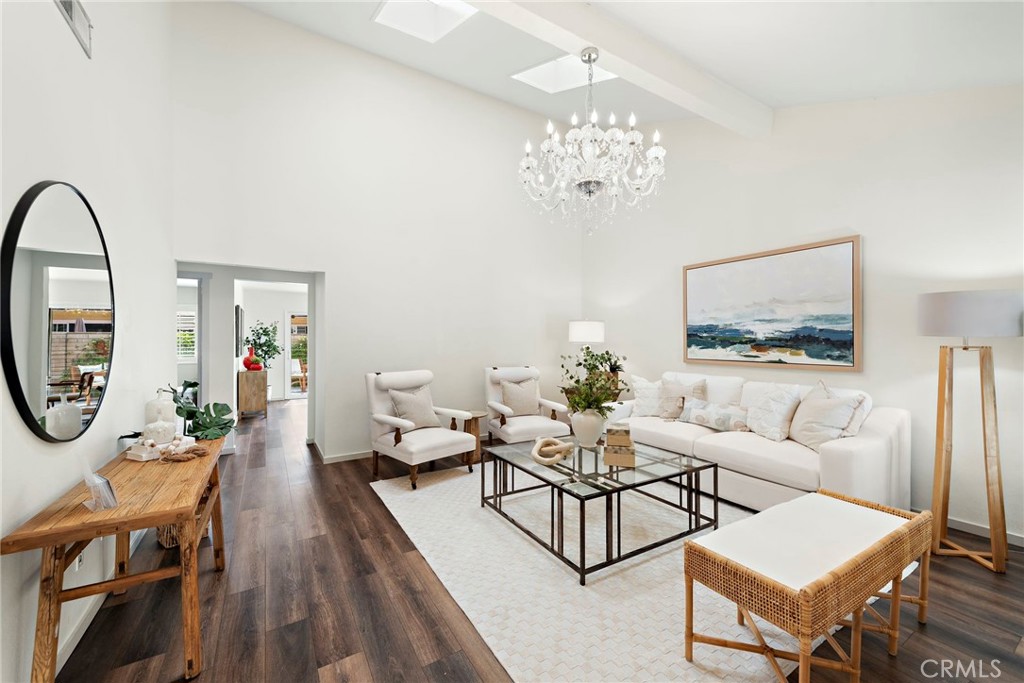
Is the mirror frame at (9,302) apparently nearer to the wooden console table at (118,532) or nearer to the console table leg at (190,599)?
the wooden console table at (118,532)

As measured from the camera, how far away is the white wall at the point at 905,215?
2797 mm

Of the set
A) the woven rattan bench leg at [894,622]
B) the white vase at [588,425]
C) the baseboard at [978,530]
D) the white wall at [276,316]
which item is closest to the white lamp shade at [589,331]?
the white vase at [588,425]

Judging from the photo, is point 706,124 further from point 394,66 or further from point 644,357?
point 394,66

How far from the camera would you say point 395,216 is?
15.8 feet

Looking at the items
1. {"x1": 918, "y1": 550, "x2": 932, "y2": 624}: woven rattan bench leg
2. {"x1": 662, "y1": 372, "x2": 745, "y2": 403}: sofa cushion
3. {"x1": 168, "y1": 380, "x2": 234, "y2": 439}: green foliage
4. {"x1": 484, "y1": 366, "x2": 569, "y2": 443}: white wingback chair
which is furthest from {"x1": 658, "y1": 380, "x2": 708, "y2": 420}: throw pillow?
{"x1": 168, "y1": 380, "x2": 234, "y2": 439}: green foliage

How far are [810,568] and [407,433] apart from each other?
329 centimetres

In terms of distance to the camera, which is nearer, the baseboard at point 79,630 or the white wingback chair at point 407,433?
the baseboard at point 79,630

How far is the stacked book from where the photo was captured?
9.43 feet

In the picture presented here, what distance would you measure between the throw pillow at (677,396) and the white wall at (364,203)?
1985 mm

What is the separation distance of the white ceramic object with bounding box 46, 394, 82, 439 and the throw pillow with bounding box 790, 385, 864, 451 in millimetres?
4143

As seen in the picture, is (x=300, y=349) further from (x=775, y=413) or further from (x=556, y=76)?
(x=775, y=413)

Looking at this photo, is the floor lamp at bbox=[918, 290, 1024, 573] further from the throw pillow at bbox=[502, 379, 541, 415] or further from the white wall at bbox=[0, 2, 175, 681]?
the white wall at bbox=[0, 2, 175, 681]

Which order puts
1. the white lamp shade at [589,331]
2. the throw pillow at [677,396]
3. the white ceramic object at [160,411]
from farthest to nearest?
the white lamp shade at [589,331] < the throw pillow at [677,396] < the white ceramic object at [160,411]

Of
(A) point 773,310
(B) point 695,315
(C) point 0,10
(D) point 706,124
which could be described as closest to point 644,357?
(B) point 695,315
